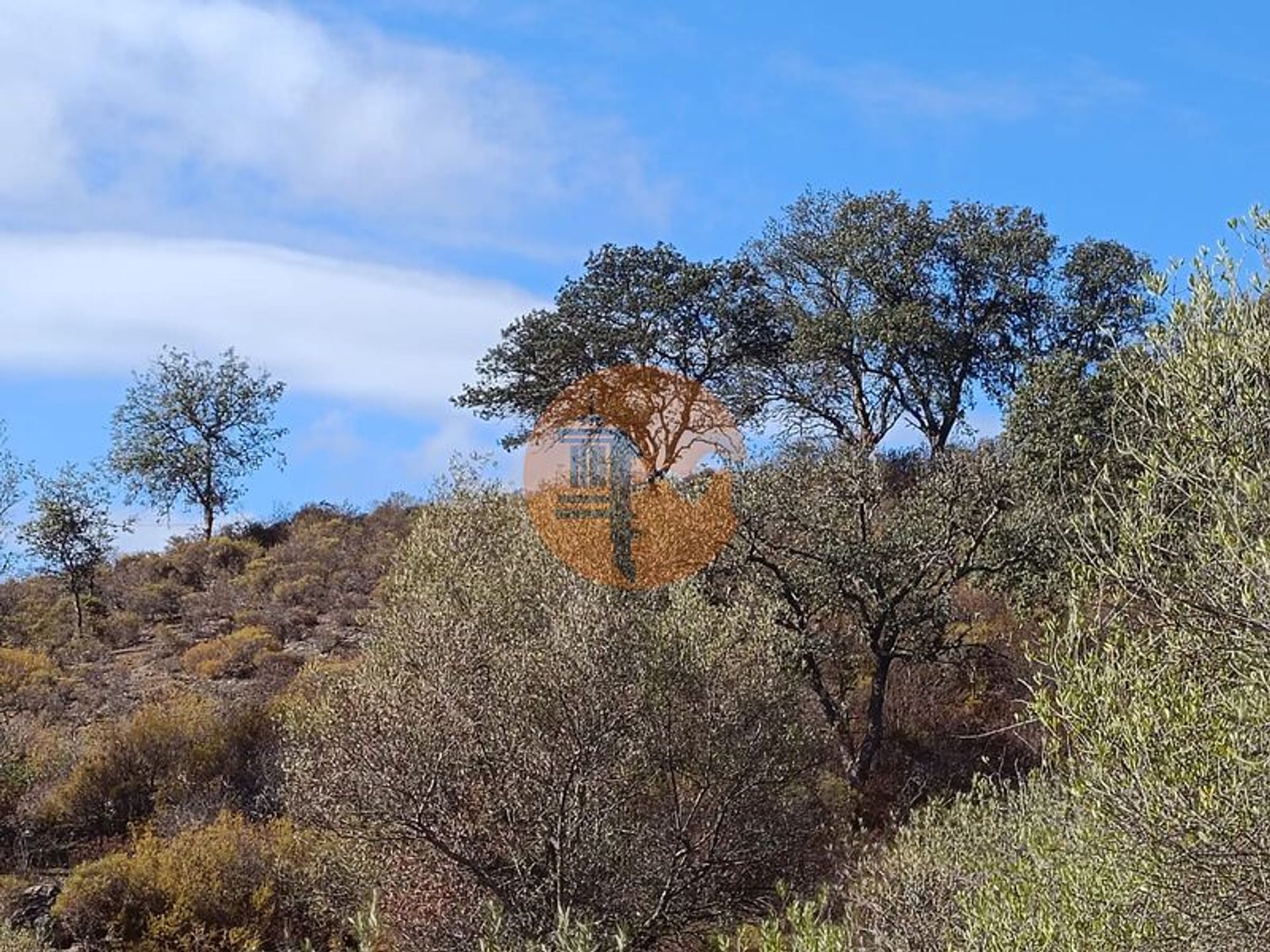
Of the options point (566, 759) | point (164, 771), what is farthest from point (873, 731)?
point (164, 771)

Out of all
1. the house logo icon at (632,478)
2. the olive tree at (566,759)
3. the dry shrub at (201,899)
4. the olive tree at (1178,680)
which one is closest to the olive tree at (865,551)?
the house logo icon at (632,478)

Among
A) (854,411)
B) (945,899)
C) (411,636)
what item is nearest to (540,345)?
(854,411)

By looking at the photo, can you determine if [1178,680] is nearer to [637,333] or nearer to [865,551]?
[865,551]

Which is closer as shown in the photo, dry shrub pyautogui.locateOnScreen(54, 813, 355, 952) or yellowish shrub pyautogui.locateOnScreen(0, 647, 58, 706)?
dry shrub pyautogui.locateOnScreen(54, 813, 355, 952)

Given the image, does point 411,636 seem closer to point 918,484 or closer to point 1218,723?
point 1218,723

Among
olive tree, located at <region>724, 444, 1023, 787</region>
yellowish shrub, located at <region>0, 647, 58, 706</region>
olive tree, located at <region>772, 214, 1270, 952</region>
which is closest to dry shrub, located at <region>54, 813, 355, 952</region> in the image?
olive tree, located at <region>724, 444, 1023, 787</region>

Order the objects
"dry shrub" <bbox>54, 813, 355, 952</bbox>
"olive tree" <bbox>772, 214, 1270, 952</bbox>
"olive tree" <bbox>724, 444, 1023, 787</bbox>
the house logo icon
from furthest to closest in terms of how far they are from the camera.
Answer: "olive tree" <bbox>724, 444, 1023, 787</bbox> → the house logo icon → "dry shrub" <bbox>54, 813, 355, 952</bbox> → "olive tree" <bbox>772, 214, 1270, 952</bbox>

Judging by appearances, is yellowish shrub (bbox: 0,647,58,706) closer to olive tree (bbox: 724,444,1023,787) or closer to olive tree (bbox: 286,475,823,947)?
olive tree (bbox: 286,475,823,947)

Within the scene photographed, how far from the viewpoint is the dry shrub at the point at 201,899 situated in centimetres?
1852

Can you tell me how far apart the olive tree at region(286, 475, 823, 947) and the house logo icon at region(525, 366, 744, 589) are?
2.16 meters

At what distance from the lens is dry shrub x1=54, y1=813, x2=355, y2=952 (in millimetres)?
18516

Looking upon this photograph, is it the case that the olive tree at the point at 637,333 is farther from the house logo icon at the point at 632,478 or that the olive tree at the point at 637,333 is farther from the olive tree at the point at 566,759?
the olive tree at the point at 566,759

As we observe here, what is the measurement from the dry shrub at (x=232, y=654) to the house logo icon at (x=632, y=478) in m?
7.66

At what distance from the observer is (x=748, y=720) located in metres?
16.4
